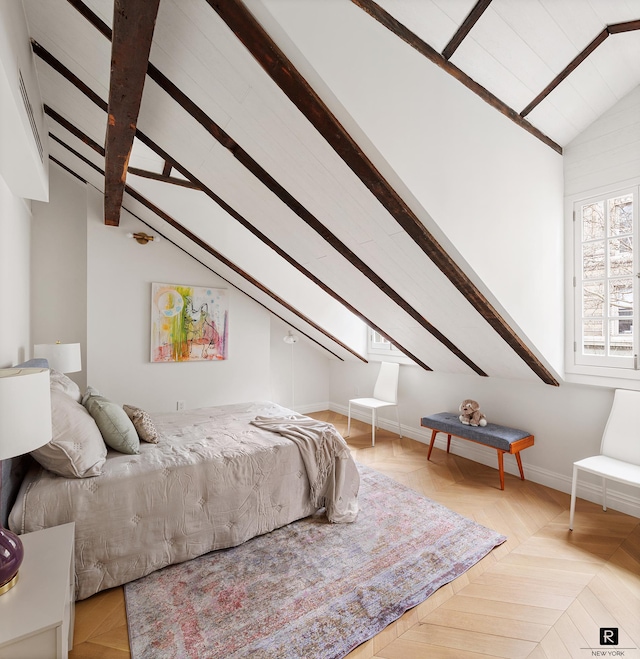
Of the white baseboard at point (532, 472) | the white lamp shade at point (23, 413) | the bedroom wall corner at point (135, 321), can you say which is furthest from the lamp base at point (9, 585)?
the white baseboard at point (532, 472)

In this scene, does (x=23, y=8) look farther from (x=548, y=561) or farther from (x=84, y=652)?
(x=548, y=561)

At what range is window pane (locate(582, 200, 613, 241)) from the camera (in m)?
2.84

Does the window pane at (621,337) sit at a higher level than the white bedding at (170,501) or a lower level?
higher

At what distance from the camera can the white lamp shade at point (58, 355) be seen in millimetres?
2930

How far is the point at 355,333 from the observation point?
5105mm

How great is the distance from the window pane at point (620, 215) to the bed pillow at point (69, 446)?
12.3 feet

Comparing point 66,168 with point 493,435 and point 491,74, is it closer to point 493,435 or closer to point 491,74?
point 491,74

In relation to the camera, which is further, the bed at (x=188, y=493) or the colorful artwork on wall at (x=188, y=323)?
the colorful artwork on wall at (x=188, y=323)

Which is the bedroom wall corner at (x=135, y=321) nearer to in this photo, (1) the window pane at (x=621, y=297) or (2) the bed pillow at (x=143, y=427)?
(2) the bed pillow at (x=143, y=427)

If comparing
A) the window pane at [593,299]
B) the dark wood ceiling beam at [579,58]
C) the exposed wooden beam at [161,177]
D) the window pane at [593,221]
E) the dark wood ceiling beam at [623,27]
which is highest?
the dark wood ceiling beam at [623,27]

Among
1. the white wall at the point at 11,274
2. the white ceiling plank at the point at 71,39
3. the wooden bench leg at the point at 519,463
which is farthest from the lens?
the wooden bench leg at the point at 519,463

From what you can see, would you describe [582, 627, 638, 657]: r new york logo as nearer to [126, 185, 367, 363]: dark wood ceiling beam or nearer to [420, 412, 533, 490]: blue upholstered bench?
[420, 412, 533, 490]: blue upholstered bench

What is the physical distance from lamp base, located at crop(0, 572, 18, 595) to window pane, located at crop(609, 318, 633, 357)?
3.61 metres

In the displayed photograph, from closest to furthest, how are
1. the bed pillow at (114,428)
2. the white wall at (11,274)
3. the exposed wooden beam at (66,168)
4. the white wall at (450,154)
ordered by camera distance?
the white wall at (450,154)
the white wall at (11,274)
the bed pillow at (114,428)
the exposed wooden beam at (66,168)
